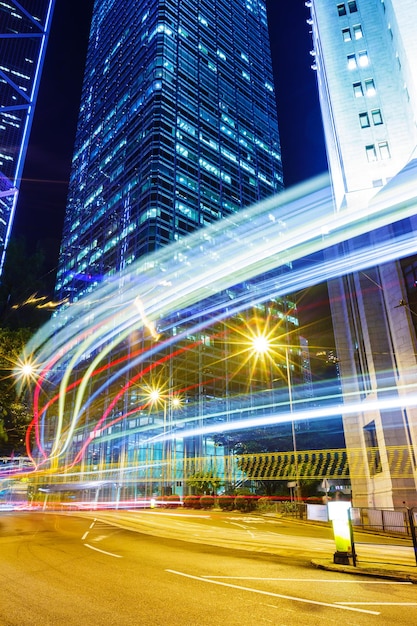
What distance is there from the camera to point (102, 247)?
268 ft

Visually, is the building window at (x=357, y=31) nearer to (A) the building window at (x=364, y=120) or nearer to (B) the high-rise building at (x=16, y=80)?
(A) the building window at (x=364, y=120)

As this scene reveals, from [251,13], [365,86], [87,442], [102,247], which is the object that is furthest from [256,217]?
[251,13]

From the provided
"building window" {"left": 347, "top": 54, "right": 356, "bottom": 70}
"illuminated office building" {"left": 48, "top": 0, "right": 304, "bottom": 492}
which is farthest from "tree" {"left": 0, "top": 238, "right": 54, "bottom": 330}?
"building window" {"left": 347, "top": 54, "right": 356, "bottom": 70}

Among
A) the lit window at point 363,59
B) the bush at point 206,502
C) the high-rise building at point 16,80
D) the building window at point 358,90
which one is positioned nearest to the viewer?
the bush at point 206,502

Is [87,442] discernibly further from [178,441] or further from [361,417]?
[361,417]

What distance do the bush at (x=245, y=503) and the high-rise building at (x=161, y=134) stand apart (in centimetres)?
4168

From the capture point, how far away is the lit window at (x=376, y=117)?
41.1m

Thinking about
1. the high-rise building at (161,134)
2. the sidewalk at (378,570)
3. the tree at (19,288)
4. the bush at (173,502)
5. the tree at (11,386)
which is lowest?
the bush at (173,502)

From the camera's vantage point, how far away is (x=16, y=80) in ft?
247

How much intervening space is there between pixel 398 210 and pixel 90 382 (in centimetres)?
5697

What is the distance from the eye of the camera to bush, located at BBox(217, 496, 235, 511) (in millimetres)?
38278

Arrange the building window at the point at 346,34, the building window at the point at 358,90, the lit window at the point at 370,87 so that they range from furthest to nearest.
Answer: the building window at the point at 346,34, the building window at the point at 358,90, the lit window at the point at 370,87

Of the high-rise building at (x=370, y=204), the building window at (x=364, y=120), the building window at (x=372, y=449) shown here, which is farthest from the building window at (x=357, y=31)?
the building window at (x=372, y=449)

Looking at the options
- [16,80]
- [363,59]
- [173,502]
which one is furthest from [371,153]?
[16,80]
